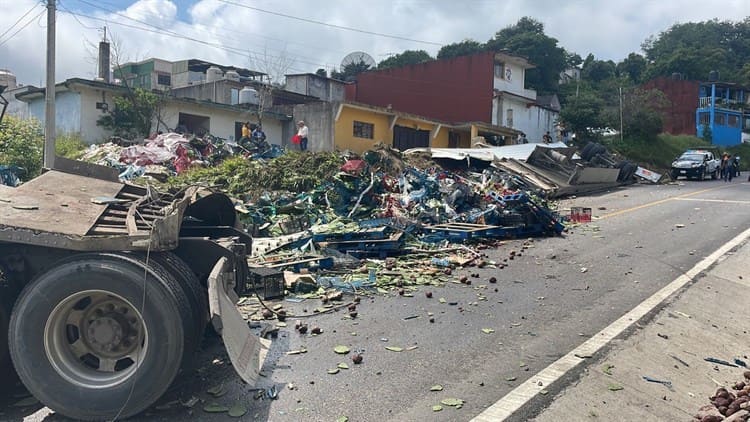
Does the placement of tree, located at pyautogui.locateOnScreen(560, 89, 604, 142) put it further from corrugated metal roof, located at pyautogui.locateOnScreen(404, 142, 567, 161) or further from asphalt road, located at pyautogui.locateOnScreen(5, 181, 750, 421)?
asphalt road, located at pyautogui.locateOnScreen(5, 181, 750, 421)

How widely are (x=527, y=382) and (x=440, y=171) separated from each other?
599 inches

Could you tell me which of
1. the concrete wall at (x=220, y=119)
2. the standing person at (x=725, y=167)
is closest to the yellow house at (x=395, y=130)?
the concrete wall at (x=220, y=119)

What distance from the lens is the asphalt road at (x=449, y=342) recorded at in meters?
3.99

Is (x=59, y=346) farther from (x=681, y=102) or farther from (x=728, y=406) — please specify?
(x=681, y=102)

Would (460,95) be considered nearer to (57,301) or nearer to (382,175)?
(382,175)

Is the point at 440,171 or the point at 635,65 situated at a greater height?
the point at 635,65

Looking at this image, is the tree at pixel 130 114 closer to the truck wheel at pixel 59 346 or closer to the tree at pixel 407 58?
the truck wheel at pixel 59 346

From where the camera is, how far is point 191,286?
4.02 meters

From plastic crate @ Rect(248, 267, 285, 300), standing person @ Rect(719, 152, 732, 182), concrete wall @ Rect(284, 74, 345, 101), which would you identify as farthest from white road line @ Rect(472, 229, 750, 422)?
concrete wall @ Rect(284, 74, 345, 101)

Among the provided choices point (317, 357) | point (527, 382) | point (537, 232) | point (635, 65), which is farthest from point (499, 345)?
point (635, 65)

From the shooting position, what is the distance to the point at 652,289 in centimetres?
763

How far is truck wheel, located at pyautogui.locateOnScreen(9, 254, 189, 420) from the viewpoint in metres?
3.55

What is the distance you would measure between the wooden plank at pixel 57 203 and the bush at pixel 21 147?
49.0 feet

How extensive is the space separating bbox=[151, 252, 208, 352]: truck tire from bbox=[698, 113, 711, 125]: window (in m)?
63.7
